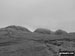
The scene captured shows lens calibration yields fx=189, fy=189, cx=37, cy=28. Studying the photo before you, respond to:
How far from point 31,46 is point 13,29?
263cm

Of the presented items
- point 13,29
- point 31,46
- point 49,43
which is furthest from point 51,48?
point 13,29

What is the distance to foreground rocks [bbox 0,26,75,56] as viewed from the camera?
15492 millimetres

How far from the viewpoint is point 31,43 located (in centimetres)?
1598

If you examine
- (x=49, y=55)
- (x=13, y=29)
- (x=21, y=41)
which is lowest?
(x=49, y=55)

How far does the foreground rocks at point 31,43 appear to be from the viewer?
610 inches

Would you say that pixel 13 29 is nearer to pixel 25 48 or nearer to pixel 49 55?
pixel 25 48

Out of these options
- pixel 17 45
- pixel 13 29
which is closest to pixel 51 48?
pixel 17 45

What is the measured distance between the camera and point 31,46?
15789 mm

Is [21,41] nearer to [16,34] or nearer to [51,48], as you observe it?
[16,34]

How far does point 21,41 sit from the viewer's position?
52.8 feet

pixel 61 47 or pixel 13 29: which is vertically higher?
pixel 13 29

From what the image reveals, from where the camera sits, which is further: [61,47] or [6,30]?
[6,30]

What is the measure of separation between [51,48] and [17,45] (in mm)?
2878

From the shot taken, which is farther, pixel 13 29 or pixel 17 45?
pixel 13 29
